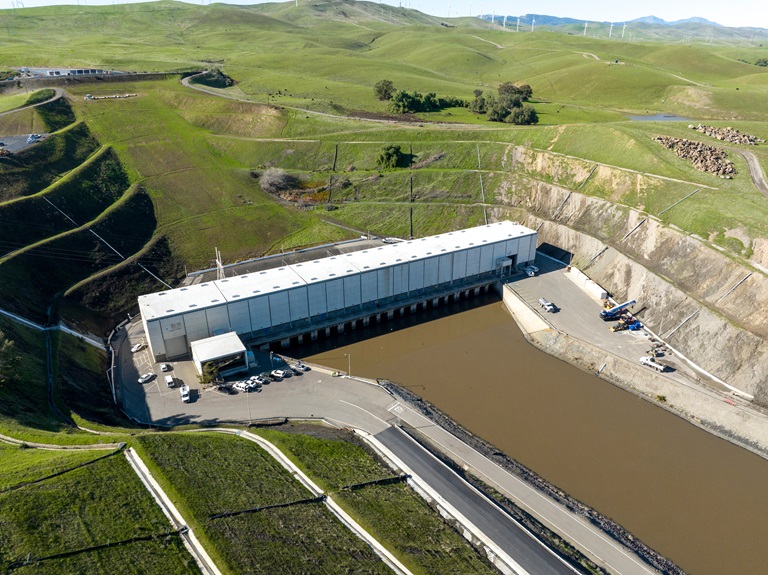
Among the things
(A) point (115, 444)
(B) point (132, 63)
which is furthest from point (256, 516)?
(B) point (132, 63)

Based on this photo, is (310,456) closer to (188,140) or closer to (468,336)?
(468,336)

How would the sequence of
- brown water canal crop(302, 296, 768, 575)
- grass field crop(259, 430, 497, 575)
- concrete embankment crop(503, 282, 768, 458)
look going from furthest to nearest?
1. concrete embankment crop(503, 282, 768, 458)
2. brown water canal crop(302, 296, 768, 575)
3. grass field crop(259, 430, 497, 575)

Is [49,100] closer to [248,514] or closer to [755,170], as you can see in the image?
[248,514]

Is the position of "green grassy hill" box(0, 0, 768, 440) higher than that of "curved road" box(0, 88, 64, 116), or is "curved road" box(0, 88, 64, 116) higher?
"curved road" box(0, 88, 64, 116)

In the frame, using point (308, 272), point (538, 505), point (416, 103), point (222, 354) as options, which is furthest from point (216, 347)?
point (416, 103)

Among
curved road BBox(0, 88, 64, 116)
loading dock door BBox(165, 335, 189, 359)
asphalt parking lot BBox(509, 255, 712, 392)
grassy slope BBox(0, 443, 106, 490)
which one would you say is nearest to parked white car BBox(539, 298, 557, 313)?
asphalt parking lot BBox(509, 255, 712, 392)

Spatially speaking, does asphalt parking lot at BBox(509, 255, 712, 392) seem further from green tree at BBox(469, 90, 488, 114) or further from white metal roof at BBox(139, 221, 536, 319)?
green tree at BBox(469, 90, 488, 114)

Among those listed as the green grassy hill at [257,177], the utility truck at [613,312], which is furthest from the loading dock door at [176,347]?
the utility truck at [613,312]
